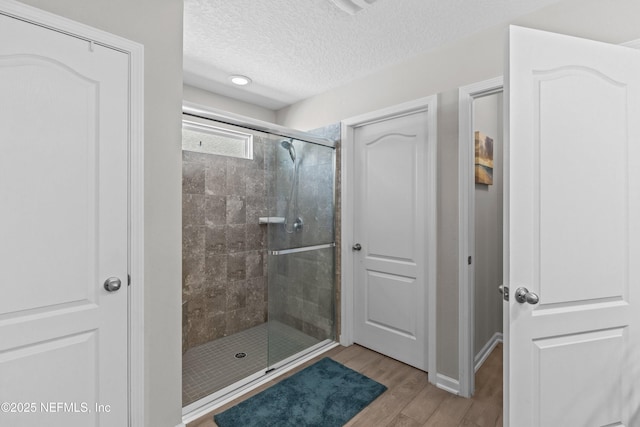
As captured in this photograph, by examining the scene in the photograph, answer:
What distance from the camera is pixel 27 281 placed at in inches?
44.8

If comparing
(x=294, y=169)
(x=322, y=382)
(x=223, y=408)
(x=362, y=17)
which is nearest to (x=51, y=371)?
(x=223, y=408)

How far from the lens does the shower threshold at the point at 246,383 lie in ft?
5.86

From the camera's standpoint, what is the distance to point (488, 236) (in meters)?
2.63

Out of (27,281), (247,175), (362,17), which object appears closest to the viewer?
(27,281)

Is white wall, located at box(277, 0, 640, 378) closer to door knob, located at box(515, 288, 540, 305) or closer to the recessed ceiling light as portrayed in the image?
door knob, located at box(515, 288, 540, 305)

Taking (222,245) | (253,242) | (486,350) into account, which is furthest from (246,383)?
(486,350)

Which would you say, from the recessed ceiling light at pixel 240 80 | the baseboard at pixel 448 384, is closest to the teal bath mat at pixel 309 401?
the baseboard at pixel 448 384

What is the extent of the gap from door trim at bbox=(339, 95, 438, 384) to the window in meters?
1.10

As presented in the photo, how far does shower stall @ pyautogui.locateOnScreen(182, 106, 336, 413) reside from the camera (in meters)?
2.28

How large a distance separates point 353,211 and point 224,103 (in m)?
1.79

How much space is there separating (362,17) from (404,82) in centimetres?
69

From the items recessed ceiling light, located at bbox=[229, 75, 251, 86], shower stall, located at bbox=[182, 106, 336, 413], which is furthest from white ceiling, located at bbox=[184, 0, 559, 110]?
shower stall, located at bbox=[182, 106, 336, 413]

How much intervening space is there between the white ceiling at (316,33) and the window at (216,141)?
478mm

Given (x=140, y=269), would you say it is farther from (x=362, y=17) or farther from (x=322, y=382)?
(x=362, y=17)
